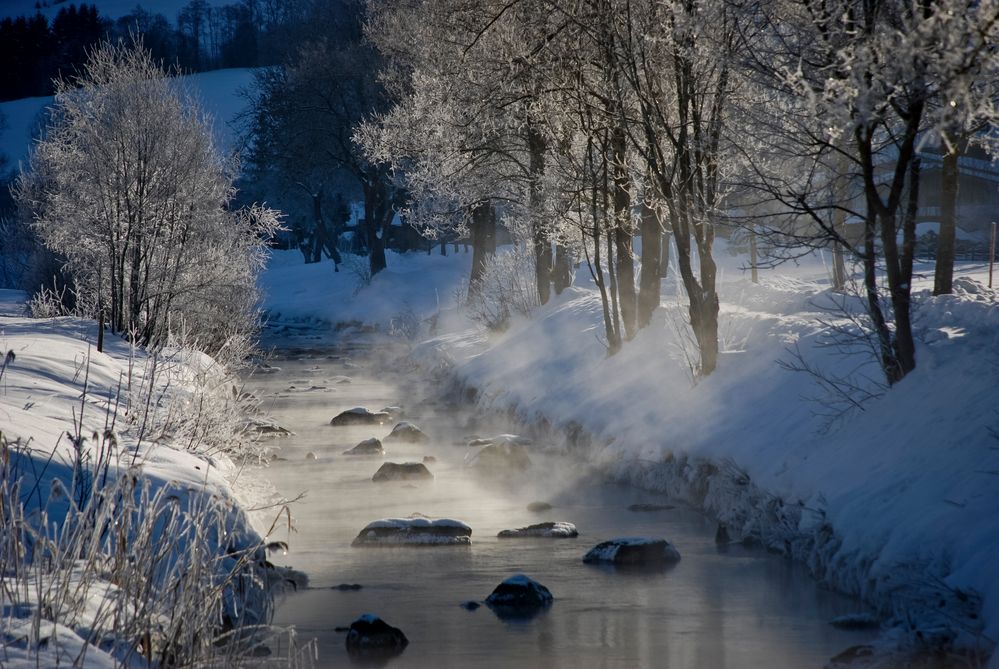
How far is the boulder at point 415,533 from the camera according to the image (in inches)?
442

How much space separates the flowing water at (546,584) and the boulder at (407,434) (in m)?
2.10

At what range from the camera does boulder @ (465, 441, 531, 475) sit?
49.6 ft

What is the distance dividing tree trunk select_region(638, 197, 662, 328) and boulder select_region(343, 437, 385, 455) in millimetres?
5000

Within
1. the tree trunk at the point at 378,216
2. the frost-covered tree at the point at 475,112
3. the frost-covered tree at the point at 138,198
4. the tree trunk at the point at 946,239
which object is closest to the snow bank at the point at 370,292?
the tree trunk at the point at 378,216

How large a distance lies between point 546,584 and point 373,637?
219cm

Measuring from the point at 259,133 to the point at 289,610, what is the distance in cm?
3897

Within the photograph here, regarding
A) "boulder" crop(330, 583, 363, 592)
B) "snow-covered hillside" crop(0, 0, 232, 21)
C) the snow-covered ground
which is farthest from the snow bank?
"snow-covered hillside" crop(0, 0, 232, 21)

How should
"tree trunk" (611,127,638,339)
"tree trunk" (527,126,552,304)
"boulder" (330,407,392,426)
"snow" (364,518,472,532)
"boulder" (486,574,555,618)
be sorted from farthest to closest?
1. "tree trunk" (527,126,552,304)
2. "boulder" (330,407,392,426)
3. "tree trunk" (611,127,638,339)
4. "snow" (364,518,472,532)
5. "boulder" (486,574,555,618)

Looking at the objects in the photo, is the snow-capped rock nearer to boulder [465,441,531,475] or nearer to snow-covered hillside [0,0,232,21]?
boulder [465,441,531,475]

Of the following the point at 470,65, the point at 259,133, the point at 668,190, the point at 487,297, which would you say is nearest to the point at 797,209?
the point at 668,190

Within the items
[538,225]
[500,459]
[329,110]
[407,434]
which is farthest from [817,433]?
[329,110]

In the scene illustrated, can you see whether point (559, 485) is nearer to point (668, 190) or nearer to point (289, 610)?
point (668, 190)

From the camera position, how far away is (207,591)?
5.38 meters

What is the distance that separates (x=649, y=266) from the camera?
1825 centimetres
